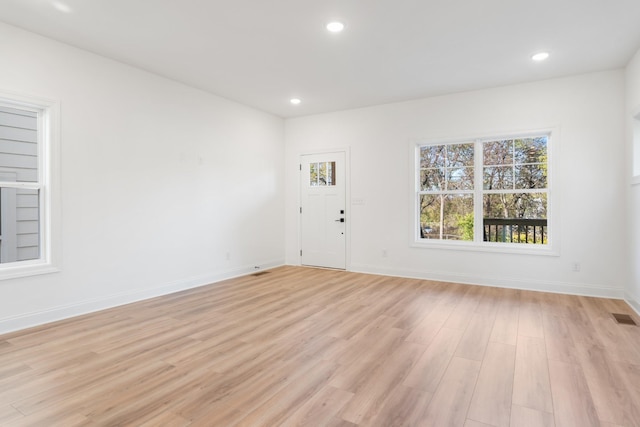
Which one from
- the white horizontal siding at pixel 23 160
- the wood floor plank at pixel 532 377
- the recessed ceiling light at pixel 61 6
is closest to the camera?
the wood floor plank at pixel 532 377

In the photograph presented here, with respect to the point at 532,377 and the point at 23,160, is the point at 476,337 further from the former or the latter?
the point at 23,160

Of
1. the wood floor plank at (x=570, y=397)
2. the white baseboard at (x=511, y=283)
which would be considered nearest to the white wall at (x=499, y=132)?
the white baseboard at (x=511, y=283)

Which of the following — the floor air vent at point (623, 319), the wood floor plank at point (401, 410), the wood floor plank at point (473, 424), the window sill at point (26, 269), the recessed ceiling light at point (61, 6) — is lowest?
the wood floor plank at point (473, 424)

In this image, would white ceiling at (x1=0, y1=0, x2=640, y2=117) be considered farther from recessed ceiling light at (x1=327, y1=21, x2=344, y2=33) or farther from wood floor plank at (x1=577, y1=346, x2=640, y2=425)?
wood floor plank at (x1=577, y1=346, x2=640, y2=425)

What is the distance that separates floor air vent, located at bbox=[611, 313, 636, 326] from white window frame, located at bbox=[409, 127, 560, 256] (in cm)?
106

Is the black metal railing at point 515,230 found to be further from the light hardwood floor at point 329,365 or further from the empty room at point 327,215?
the light hardwood floor at point 329,365

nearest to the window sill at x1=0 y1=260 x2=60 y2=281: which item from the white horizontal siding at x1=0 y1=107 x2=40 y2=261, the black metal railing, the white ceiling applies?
the white horizontal siding at x1=0 y1=107 x2=40 y2=261

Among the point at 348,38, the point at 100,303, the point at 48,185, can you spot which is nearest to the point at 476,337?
the point at 348,38

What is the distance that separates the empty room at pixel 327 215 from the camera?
226cm

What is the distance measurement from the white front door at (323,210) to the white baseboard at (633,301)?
381 cm

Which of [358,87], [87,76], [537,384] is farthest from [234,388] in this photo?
[358,87]

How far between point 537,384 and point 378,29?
316 centimetres

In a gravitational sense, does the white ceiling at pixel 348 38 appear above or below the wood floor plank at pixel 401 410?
above

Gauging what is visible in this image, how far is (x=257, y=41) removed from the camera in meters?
3.55
